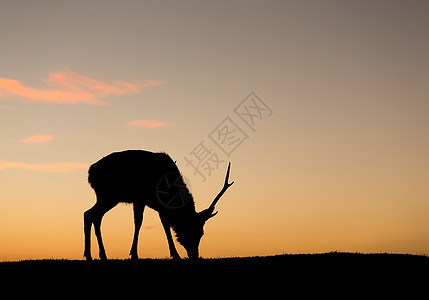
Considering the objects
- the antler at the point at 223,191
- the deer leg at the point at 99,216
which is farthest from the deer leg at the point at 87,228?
the antler at the point at 223,191

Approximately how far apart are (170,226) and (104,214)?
2300 millimetres

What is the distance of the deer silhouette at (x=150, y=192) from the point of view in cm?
1922

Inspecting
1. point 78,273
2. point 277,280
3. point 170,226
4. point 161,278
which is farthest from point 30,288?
point 170,226

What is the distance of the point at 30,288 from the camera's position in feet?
40.2

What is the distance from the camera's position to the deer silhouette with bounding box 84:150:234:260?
1922cm

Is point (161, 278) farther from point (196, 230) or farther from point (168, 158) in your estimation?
point (168, 158)

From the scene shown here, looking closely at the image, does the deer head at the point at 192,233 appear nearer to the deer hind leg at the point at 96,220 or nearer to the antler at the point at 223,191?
the antler at the point at 223,191

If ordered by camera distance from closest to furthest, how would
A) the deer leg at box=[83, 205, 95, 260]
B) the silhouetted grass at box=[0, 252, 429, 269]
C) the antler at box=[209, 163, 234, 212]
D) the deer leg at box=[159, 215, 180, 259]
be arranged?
the silhouetted grass at box=[0, 252, 429, 269] < the deer leg at box=[83, 205, 95, 260] < the deer leg at box=[159, 215, 180, 259] < the antler at box=[209, 163, 234, 212]

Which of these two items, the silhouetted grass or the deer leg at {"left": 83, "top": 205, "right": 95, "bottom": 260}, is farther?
the deer leg at {"left": 83, "top": 205, "right": 95, "bottom": 260}

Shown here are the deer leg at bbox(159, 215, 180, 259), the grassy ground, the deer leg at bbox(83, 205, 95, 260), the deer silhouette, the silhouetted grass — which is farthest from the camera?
the deer silhouette

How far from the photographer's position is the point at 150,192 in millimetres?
19797

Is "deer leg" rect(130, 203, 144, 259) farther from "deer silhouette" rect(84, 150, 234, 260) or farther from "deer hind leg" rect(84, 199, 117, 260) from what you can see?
"deer hind leg" rect(84, 199, 117, 260)

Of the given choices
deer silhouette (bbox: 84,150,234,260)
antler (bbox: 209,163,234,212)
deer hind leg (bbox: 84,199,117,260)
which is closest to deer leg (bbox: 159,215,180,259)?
deer silhouette (bbox: 84,150,234,260)

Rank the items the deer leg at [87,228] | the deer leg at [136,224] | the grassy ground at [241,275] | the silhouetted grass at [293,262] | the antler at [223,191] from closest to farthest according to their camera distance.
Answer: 1. the grassy ground at [241,275]
2. the silhouetted grass at [293,262]
3. the deer leg at [87,228]
4. the deer leg at [136,224]
5. the antler at [223,191]
